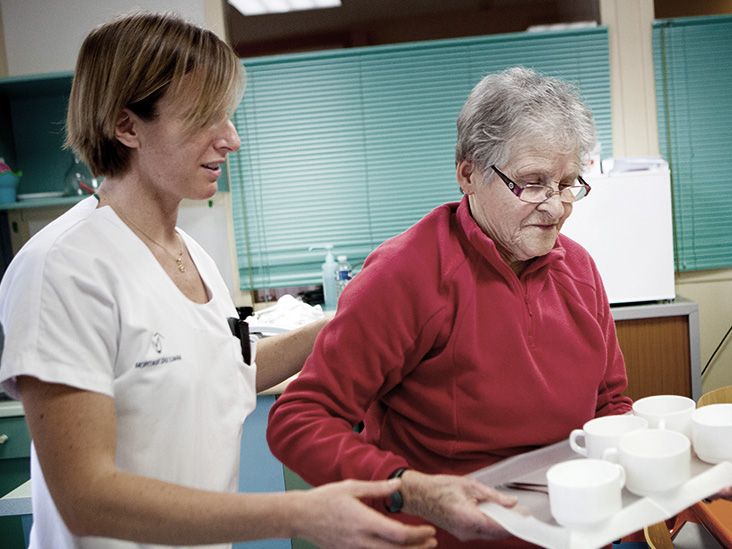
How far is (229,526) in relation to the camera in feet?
2.81

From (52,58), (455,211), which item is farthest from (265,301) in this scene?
(455,211)

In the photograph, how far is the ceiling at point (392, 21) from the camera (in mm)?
3455

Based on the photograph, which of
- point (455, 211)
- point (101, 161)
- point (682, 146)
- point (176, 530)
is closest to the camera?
point (176, 530)

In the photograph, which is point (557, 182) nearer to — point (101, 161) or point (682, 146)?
point (101, 161)

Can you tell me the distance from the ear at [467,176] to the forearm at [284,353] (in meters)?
0.39

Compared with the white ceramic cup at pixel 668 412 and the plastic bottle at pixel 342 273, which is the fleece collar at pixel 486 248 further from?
the plastic bottle at pixel 342 273

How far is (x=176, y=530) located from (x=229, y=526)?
0.06 m

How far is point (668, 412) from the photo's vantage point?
118cm

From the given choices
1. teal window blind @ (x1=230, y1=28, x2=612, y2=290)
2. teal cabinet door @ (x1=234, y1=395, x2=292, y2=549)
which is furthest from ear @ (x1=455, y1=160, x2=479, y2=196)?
teal window blind @ (x1=230, y1=28, x2=612, y2=290)

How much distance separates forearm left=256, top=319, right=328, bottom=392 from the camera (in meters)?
1.40

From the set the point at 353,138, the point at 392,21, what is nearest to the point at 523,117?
the point at 353,138

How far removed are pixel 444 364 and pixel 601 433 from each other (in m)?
0.27

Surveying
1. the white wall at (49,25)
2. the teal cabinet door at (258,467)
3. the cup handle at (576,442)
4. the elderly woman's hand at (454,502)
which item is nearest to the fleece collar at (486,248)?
the cup handle at (576,442)

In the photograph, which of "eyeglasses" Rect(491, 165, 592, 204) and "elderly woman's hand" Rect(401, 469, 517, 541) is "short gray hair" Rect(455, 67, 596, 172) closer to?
"eyeglasses" Rect(491, 165, 592, 204)
